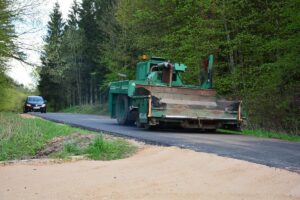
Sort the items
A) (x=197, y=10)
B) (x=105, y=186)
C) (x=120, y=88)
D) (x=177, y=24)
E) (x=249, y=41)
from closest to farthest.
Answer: (x=105, y=186), (x=120, y=88), (x=249, y=41), (x=197, y=10), (x=177, y=24)

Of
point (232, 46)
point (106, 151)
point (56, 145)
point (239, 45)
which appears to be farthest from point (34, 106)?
point (106, 151)

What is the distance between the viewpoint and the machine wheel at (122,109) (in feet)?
55.4

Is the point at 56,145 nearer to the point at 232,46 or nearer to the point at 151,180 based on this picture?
the point at 151,180

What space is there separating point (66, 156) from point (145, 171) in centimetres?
221

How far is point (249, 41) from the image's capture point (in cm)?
2214

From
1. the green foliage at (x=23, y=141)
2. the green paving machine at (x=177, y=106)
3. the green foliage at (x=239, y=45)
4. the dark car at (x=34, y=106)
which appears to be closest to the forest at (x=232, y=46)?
the green foliage at (x=239, y=45)

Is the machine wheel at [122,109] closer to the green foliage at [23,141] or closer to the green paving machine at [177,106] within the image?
the green paving machine at [177,106]

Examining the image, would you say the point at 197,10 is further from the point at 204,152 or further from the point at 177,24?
the point at 204,152

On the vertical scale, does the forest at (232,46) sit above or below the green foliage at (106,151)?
above

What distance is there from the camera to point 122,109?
1758 centimetres

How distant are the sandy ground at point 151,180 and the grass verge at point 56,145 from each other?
860 millimetres

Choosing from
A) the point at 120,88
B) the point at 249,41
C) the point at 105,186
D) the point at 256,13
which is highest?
the point at 256,13

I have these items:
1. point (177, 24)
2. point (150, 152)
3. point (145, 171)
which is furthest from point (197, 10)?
point (145, 171)

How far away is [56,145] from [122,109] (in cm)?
650
